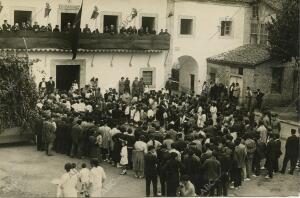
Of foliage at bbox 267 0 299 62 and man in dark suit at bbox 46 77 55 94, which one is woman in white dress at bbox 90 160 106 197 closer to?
man in dark suit at bbox 46 77 55 94

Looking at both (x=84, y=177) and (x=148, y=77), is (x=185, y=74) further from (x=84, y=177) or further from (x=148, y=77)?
(x=84, y=177)

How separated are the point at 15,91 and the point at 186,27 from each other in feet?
55.8

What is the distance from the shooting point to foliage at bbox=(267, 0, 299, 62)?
84.9ft

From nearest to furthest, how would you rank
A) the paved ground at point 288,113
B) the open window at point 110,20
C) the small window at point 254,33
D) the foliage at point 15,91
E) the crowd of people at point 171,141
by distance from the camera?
the crowd of people at point 171,141, the foliage at point 15,91, the paved ground at point 288,113, the open window at point 110,20, the small window at point 254,33

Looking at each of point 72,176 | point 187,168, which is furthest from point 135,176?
point 72,176

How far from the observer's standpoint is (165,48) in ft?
105

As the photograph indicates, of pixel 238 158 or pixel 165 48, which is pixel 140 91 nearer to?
pixel 165 48

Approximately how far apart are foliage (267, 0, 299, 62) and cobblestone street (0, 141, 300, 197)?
10645 mm

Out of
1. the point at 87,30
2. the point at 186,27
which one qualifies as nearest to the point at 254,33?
the point at 186,27

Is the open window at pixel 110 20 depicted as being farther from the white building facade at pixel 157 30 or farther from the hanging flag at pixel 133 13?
the hanging flag at pixel 133 13

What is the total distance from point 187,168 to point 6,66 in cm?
867

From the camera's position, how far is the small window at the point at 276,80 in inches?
1200

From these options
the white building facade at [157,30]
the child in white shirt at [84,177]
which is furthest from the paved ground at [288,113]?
the child in white shirt at [84,177]

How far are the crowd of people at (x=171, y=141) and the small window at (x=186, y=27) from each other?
33.1ft
